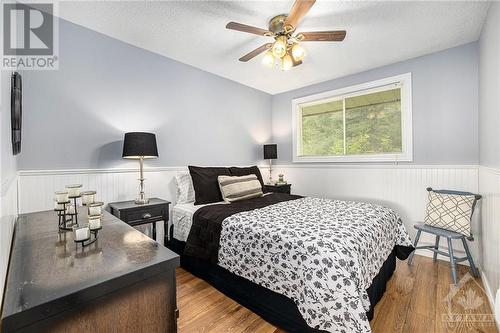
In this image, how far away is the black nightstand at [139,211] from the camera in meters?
2.16

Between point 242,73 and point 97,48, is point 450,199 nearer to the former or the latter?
point 242,73

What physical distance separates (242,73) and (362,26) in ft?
5.59

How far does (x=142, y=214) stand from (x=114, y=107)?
1227 mm

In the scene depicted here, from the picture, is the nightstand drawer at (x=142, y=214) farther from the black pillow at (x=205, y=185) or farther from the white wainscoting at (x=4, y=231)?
the white wainscoting at (x=4, y=231)

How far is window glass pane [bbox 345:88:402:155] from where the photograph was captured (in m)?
3.12

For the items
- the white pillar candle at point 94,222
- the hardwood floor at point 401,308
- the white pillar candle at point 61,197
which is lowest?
the hardwood floor at point 401,308

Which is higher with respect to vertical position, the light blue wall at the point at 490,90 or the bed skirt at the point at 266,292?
the light blue wall at the point at 490,90

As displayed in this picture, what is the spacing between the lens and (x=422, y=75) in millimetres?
2838

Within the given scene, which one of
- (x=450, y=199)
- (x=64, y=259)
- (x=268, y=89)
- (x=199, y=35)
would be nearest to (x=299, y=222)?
(x=64, y=259)

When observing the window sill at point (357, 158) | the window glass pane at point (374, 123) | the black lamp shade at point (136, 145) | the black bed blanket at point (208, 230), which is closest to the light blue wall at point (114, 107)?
the black lamp shade at point (136, 145)

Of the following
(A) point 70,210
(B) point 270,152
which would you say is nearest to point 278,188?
(B) point 270,152

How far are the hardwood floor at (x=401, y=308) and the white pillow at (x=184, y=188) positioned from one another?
892 millimetres

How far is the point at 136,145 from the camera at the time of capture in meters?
2.26

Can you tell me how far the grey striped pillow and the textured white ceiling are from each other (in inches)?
61.9
